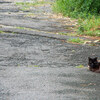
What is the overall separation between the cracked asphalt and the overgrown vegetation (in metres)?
3.79

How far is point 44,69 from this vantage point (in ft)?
31.2

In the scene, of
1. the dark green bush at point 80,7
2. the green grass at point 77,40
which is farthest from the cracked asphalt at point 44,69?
the dark green bush at point 80,7

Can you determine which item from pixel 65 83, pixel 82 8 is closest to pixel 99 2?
pixel 82 8

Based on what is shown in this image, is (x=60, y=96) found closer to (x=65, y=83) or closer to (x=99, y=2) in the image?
(x=65, y=83)

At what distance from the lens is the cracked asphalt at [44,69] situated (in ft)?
22.3

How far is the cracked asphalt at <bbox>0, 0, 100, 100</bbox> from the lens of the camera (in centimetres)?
680

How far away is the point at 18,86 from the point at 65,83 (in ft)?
3.41

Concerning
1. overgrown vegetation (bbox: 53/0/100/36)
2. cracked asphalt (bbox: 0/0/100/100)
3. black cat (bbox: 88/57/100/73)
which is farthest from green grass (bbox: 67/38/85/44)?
black cat (bbox: 88/57/100/73)

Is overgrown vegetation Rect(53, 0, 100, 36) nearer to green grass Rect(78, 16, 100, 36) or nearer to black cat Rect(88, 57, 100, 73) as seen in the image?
green grass Rect(78, 16, 100, 36)

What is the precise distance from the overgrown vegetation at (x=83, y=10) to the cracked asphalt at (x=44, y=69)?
12.4 feet

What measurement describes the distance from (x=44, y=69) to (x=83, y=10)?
48.9 ft

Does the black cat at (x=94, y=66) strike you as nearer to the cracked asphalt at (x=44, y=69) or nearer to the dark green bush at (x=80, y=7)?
the cracked asphalt at (x=44, y=69)

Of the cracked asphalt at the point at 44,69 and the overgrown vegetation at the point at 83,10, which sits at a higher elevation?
the overgrown vegetation at the point at 83,10

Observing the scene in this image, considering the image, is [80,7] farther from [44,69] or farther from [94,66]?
[94,66]
